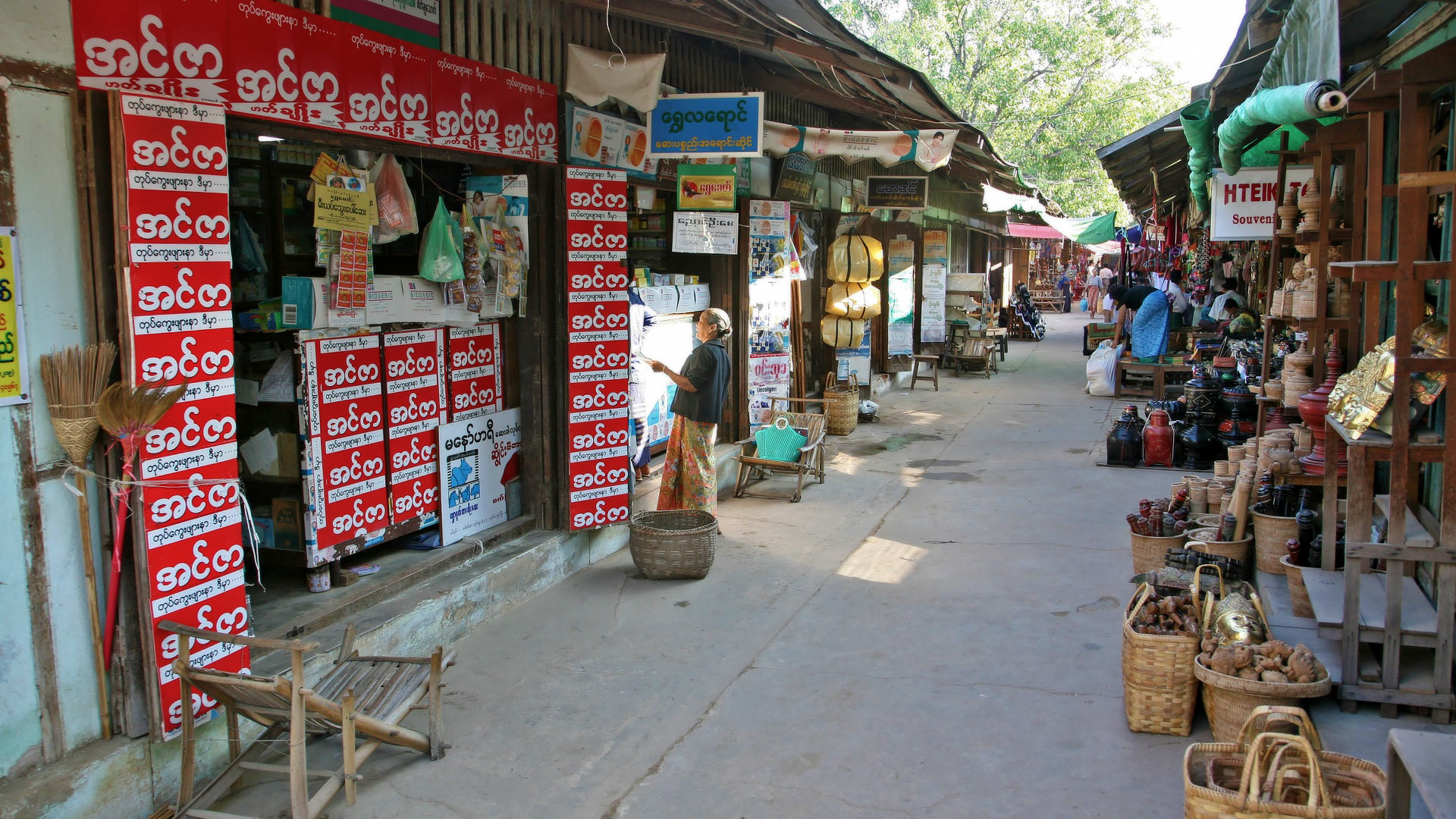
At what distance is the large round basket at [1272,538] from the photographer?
219 inches

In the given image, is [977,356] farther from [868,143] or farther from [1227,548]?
[1227,548]

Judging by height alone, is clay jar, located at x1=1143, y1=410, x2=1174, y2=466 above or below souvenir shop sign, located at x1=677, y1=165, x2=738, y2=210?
below

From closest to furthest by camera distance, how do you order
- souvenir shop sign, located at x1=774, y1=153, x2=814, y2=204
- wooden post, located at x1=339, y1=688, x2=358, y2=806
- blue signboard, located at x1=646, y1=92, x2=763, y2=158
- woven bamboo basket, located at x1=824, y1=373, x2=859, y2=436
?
wooden post, located at x1=339, y1=688, x2=358, y2=806 → blue signboard, located at x1=646, y1=92, x2=763, y2=158 → souvenir shop sign, located at x1=774, y1=153, x2=814, y2=204 → woven bamboo basket, located at x1=824, y1=373, x2=859, y2=436

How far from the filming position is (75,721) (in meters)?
3.66

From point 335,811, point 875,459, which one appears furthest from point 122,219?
point 875,459

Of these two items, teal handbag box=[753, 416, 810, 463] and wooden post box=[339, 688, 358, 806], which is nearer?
wooden post box=[339, 688, 358, 806]

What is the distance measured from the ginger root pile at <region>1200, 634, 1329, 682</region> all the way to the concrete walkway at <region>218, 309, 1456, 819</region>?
253mm

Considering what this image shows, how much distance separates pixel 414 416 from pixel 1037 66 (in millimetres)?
26418

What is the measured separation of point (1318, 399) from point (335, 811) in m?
5.04

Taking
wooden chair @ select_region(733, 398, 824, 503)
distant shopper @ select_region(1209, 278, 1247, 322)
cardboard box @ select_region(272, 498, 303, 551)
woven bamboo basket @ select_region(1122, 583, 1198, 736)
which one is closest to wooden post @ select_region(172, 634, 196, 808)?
cardboard box @ select_region(272, 498, 303, 551)

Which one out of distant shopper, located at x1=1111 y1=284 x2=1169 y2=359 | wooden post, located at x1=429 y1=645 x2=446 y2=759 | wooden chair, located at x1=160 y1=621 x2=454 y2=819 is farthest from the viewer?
distant shopper, located at x1=1111 y1=284 x2=1169 y2=359

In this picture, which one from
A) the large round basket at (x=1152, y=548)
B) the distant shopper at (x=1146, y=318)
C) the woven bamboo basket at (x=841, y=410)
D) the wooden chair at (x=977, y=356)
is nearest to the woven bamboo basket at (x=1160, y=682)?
the large round basket at (x=1152, y=548)

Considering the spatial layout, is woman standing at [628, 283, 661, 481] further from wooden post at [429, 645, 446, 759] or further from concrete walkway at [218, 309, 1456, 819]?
wooden post at [429, 645, 446, 759]

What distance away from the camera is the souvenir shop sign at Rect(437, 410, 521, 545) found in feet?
20.4
